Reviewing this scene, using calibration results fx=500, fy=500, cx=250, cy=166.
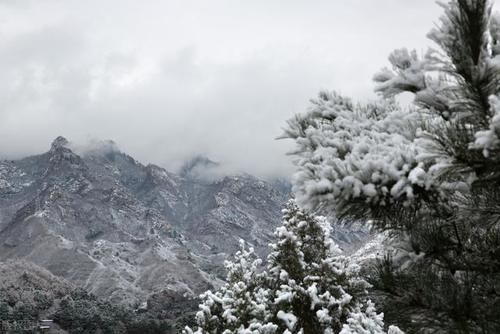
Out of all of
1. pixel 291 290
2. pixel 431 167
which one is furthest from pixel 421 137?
pixel 291 290

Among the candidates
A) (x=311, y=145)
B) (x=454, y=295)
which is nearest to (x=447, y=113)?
(x=311, y=145)

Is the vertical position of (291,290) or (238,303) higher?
(291,290)

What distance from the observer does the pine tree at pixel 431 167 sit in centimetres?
290

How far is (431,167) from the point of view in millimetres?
2766

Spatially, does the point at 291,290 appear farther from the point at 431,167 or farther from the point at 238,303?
the point at 431,167

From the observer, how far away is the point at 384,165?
3.10m

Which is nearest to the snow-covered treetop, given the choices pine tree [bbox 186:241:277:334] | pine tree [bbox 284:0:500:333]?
pine tree [bbox 284:0:500:333]

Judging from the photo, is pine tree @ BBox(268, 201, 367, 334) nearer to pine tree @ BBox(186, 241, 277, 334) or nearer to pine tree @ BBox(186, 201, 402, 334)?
pine tree @ BBox(186, 201, 402, 334)

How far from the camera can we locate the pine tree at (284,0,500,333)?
2.90m

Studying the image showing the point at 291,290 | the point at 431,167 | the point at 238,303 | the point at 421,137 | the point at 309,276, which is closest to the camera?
the point at 431,167

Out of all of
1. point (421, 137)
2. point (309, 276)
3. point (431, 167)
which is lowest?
point (431, 167)

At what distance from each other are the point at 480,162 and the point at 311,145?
1127 millimetres

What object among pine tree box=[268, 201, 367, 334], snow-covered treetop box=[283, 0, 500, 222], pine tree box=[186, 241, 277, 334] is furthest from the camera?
pine tree box=[186, 241, 277, 334]

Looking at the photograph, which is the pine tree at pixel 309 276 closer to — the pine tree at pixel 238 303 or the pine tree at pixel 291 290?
the pine tree at pixel 291 290
